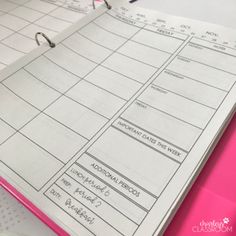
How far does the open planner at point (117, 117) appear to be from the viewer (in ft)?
1.02

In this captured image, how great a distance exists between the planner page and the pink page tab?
381mm

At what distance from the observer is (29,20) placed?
24.9 inches

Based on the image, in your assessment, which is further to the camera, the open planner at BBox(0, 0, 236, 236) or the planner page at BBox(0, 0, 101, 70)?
the planner page at BBox(0, 0, 101, 70)

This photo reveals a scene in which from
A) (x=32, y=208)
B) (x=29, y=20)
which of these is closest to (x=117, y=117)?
(x=32, y=208)

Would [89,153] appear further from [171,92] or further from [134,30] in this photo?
[134,30]

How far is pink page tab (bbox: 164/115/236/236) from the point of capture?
0.31 meters

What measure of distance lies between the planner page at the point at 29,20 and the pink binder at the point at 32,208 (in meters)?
0.26

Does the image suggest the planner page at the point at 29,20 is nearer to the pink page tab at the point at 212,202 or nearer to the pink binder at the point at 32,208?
the pink binder at the point at 32,208

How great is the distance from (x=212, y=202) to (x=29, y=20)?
0.52 meters

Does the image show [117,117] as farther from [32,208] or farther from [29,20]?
[29,20]

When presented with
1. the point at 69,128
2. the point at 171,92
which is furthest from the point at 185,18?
the point at 69,128

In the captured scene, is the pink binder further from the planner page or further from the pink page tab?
the planner page

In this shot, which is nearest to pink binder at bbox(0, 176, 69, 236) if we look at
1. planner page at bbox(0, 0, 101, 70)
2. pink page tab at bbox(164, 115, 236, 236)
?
pink page tab at bbox(164, 115, 236, 236)

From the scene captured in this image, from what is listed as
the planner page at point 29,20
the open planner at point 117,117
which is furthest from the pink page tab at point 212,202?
the planner page at point 29,20
